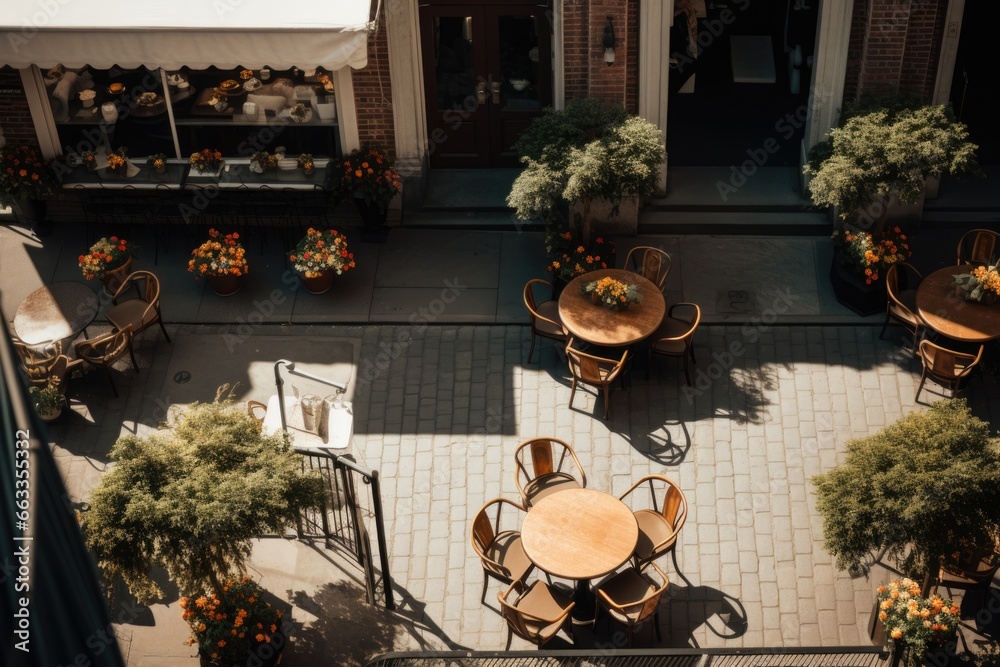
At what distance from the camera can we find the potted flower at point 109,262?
13.3m

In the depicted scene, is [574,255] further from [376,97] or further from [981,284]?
[981,284]

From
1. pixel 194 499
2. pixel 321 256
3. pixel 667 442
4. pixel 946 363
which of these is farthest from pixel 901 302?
pixel 194 499

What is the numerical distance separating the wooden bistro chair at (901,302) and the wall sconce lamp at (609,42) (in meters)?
4.33

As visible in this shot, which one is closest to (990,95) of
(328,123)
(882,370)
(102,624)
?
(882,370)

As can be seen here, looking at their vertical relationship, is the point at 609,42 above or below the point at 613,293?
above

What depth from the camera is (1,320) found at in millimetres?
2436

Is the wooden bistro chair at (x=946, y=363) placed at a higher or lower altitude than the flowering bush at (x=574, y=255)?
lower

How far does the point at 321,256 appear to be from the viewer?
13219 millimetres

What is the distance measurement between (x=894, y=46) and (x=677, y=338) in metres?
4.84

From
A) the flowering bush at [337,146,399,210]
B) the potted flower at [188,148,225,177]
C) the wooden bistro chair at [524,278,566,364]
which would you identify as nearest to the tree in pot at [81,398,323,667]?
the wooden bistro chair at [524,278,566,364]

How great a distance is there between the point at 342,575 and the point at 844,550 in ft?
16.2

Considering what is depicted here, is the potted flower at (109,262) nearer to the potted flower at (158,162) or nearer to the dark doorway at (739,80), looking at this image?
the potted flower at (158,162)

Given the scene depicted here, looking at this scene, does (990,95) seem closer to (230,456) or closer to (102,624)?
(230,456)

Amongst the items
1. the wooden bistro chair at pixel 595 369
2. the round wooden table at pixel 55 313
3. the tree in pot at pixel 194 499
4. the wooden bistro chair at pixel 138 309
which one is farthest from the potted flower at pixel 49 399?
the wooden bistro chair at pixel 595 369
